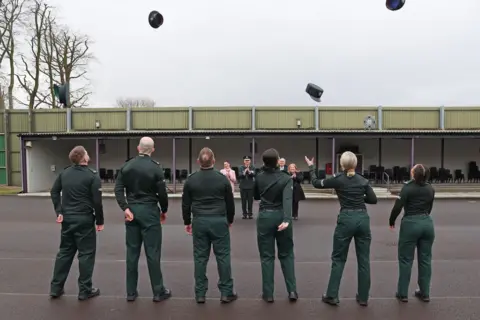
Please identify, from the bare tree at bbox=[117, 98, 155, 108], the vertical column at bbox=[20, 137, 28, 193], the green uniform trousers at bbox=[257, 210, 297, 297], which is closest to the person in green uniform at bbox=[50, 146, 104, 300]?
the green uniform trousers at bbox=[257, 210, 297, 297]

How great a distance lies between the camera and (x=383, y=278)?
5.31 meters

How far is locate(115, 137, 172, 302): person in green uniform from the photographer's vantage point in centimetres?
439

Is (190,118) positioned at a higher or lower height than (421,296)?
higher

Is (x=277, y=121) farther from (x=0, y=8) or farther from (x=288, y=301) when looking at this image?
(x=0, y=8)

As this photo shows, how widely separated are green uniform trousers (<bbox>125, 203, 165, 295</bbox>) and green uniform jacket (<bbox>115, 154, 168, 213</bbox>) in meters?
0.08

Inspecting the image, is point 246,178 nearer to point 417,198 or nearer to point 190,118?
point 417,198

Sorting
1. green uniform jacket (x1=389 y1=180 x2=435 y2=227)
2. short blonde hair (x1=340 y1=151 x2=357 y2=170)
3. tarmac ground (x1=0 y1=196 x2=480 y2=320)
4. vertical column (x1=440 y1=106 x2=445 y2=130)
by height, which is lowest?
tarmac ground (x1=0 y1=196 x2=480 y2=320)

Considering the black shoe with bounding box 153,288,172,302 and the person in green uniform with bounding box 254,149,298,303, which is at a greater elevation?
the person in green uniform with bounding box 254,149,298,303

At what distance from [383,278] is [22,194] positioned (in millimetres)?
18612

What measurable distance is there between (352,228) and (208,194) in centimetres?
155

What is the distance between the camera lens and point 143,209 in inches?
173

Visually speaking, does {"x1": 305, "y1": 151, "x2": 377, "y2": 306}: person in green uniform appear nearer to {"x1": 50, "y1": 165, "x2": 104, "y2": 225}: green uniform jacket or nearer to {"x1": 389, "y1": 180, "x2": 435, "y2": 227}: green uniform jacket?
{"x1": 389, "y1": 180, "x2": 435, "y2": 227}: green uniform jacket

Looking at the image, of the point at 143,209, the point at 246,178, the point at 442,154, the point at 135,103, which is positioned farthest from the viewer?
the point at 135,103

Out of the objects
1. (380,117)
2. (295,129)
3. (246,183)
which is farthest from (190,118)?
(246,183)
